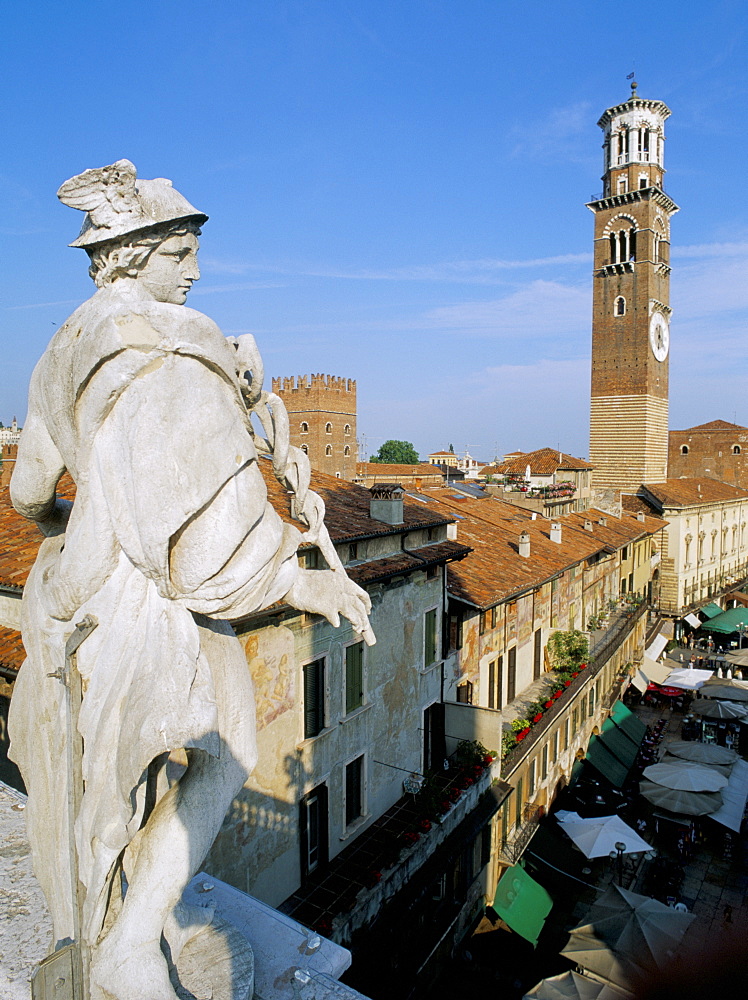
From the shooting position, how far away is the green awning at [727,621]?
44981 mm

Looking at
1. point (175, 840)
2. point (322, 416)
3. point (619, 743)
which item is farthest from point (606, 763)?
point (322, 416)

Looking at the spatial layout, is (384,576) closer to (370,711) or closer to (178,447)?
(370,711)

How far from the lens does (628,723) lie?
2831cm

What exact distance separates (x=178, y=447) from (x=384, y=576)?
10237mm

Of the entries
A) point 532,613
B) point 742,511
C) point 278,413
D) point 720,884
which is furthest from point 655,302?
point 278,413

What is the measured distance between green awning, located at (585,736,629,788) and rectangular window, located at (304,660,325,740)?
54.4ft

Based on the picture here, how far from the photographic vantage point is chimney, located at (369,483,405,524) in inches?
547

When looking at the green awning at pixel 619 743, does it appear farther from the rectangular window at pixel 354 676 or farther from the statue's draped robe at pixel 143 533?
the statue's draped robe at pixel 143 533

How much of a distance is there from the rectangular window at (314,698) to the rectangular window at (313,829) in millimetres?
1101

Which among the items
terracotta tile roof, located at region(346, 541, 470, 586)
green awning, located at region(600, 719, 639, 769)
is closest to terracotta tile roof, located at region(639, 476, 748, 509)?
green awning, located at region(600, 719, 639, 769)

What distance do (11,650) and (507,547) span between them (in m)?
16.4

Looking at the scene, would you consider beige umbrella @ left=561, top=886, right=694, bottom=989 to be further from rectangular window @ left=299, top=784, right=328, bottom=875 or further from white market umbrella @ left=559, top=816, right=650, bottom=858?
rectangular window @ left=299, top=784, right=328, bottom=875

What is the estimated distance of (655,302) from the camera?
53250 mm

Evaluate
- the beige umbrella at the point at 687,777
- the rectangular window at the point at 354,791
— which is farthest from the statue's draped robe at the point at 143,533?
the beige umbrella at the point at 687,777
